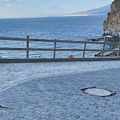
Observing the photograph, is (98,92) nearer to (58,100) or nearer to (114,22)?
(58,100)

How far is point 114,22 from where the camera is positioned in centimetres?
8988

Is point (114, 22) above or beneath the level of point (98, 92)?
above

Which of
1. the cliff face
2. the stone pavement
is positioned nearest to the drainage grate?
the stone pavement

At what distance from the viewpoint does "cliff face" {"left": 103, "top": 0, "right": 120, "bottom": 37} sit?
87812 mm

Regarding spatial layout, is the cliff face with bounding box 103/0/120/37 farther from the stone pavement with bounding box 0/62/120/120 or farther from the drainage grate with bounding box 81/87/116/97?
the drainage grate with bounding box 81/87/116/97

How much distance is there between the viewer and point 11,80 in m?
9.30

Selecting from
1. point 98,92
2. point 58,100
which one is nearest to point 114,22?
point 98,92

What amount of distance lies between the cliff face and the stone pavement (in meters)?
80.0

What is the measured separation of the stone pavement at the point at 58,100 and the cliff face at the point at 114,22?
8004 cm

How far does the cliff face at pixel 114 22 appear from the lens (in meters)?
87.8

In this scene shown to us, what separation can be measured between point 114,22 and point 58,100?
86.6 meters

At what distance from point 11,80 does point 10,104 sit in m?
2.87

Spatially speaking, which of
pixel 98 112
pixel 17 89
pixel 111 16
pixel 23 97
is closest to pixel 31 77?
pixel 17 89

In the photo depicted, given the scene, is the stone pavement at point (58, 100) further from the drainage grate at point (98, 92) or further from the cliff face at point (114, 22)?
the cliff face at point (114, 22)
